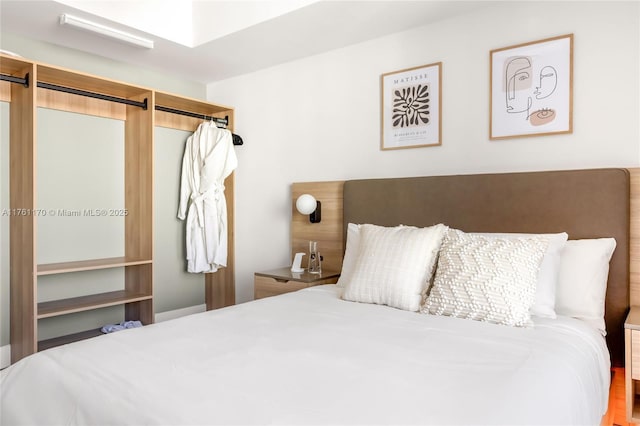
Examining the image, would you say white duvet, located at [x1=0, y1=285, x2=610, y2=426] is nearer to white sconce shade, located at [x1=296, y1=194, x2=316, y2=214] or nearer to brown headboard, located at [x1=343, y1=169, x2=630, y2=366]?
brown headboard, located at [x1=343, y1=169, x2=630, y2=366]

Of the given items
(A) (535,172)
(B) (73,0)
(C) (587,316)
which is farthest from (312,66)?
(C) (587,316)

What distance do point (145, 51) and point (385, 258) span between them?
258 centimetres

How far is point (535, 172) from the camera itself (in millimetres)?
2406

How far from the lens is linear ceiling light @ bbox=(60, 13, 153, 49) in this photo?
2.79 metres

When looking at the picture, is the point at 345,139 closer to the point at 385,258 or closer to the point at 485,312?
the point at 385,258

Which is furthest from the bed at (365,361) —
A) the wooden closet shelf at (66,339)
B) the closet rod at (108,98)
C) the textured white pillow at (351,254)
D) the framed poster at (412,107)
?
the closet rod at (108,98)

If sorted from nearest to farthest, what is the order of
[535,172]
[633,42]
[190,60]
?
[633,42] < [535,172] < [190,60]

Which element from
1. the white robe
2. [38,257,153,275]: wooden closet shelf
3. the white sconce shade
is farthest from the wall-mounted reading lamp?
[38,257,153,275]: wooden closet shelf

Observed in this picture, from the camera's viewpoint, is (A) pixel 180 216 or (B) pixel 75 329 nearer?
(B) pixel 75 329

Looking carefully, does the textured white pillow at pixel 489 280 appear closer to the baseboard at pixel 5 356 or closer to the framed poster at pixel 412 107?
the framed poster at pixel 412 107

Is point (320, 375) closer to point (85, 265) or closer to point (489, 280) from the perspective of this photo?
point (489, 280)

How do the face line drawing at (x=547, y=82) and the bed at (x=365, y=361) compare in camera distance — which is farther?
the face line drawing at (x=547, y=82)

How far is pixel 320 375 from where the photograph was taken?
50.6 inches

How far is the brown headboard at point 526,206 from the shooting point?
2.15m
